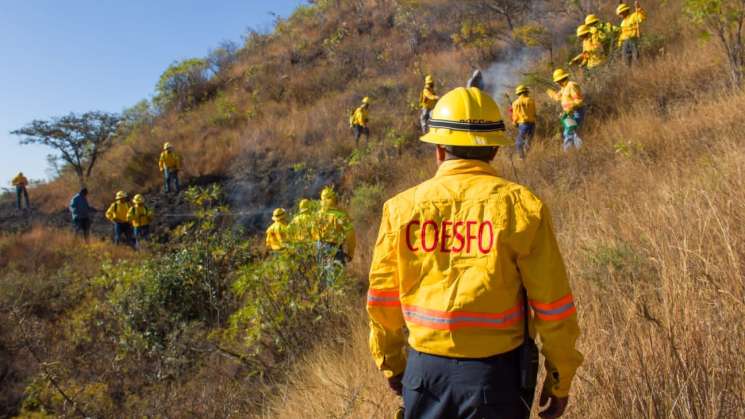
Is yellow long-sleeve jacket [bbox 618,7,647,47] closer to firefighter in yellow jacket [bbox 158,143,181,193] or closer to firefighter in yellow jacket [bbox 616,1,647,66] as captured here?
firefighter in yellow jacket [bbox 616,1,647,66]

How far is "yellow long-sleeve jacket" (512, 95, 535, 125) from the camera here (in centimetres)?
915

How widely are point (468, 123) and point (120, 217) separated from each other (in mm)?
13439

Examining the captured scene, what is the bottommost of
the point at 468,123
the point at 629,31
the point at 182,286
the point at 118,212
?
the point at 182,286

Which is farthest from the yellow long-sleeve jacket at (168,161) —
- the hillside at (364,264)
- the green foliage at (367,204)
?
the green foliage at (367,204)

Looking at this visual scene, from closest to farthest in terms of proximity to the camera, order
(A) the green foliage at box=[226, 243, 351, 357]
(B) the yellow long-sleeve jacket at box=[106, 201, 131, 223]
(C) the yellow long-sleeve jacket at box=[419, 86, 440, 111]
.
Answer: (A) the green foliage at box=[226, 243, 351, 357]
(C) the yellow long-sleeve jacket at box=[419, 86, 440, 111]
(B) the yellow long-sleeve jacket at box=[106, 201, 131, 223]

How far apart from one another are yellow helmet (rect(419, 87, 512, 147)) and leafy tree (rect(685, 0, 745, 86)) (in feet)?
22.9

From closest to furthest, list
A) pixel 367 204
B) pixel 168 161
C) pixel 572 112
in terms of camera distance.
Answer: pixel 572 112, pixel 367 204, pixel 168 161

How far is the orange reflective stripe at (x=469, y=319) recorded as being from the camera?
176 centimetres

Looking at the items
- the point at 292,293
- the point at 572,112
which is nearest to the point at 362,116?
the point at 572,112

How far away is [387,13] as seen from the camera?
2512 cm

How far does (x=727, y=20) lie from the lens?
7.55 m

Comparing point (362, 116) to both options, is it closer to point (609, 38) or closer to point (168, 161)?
point (168, 161)

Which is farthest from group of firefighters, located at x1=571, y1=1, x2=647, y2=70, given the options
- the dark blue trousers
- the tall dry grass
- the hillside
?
the dark blue trousers

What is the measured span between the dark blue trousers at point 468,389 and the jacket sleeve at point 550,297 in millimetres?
161
